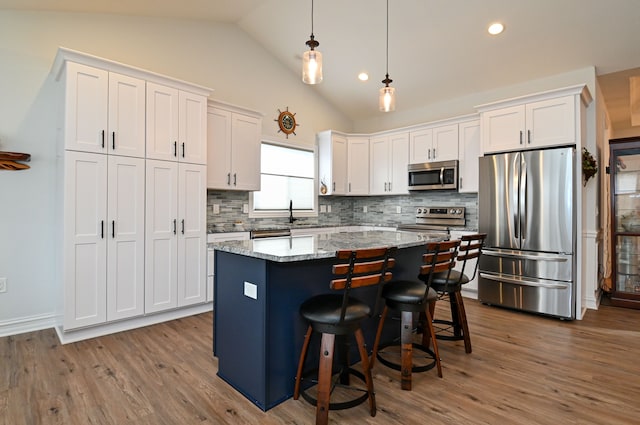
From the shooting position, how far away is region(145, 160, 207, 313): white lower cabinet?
3445mm

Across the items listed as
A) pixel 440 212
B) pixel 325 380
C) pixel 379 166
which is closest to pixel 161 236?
pixel 325 380

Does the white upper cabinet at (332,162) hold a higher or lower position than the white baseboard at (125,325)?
higher

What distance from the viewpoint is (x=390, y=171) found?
5609 millimetres

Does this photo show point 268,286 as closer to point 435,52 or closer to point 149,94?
point 149,94

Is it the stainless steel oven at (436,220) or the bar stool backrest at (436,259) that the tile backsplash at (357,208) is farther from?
the bar stool backrest at (436,259)

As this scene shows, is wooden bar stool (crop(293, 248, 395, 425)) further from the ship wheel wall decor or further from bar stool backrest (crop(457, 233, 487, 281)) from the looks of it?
the ship wheel wall decor

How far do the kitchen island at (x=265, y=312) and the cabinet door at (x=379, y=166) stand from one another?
11.3 feet

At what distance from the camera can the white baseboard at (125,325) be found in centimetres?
303

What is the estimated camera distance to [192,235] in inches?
148

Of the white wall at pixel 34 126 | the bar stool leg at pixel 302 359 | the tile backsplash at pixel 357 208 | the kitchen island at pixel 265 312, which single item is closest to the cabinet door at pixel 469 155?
the tile backsplash at pixel 357 208

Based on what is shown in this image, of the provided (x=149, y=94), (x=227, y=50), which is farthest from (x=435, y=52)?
(x=149, y=94)

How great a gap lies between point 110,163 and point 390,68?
3.85 metres

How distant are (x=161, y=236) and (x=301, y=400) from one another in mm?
2261

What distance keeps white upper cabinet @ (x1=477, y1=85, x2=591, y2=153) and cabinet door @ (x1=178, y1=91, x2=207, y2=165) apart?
3405 millimetres
